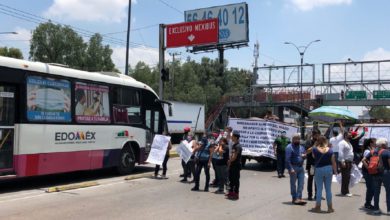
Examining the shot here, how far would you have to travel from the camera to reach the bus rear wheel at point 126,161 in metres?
15.6

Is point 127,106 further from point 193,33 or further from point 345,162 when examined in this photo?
point 193,33

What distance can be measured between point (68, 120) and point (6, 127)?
2.11 metres

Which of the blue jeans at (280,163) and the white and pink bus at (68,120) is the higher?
the white and pink bus at (68,120)

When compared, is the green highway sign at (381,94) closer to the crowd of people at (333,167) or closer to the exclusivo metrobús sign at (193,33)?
the exclusivo metrobús sign at (193,33)

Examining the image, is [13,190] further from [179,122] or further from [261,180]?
[179,122]

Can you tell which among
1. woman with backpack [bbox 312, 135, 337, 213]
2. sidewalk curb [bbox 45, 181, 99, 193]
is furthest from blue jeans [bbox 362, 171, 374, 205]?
sidewalk curb [bbox 45, 181, 99, 193]

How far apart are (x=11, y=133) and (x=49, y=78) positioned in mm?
1917

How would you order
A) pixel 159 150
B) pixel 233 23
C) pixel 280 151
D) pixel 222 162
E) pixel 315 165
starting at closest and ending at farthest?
pixel 315 165, pixel 222 162, pixel 159 150, pixel 280 151, pixel 233 23

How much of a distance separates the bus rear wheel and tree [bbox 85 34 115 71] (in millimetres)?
43198

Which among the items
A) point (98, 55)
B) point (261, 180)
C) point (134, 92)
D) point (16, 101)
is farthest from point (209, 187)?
point (98, 55)

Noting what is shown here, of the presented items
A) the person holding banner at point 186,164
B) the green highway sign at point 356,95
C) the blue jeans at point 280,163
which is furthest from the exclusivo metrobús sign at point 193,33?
the green highway sign at point 356,95

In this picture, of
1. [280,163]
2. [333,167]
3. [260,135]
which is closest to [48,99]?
[333,167]

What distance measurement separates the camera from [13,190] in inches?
476

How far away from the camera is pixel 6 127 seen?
1134cm
